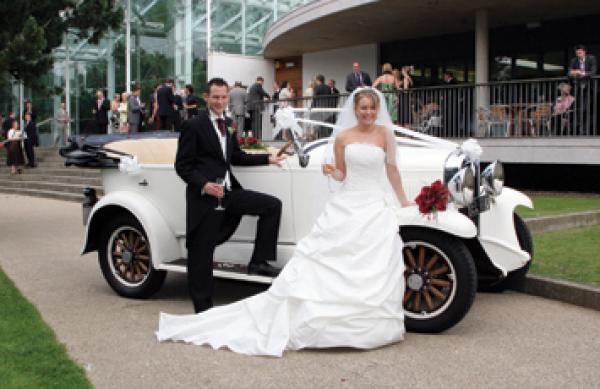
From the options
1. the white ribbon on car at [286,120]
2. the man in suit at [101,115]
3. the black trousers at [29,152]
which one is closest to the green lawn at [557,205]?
the white ribbon on car at [286,120]

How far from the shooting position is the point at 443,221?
5469 mm

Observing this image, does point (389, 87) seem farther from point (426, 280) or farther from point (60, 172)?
point (426, 280)

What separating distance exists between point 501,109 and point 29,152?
50.0 ft

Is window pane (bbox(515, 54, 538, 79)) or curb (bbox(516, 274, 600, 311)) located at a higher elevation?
window pane (bbox(515, 54, 538, 79))

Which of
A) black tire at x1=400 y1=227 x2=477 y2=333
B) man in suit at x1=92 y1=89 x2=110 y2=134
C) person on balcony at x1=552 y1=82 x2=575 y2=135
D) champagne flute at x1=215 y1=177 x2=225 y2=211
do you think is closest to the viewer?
black tire at x1=400 y1=227 x2=477 y2=333

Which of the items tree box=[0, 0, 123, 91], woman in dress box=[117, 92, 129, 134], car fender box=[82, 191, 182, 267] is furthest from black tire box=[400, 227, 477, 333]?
woman in dress box=[117, 92, 129, 134]

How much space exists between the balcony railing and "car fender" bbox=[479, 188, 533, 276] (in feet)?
27.2

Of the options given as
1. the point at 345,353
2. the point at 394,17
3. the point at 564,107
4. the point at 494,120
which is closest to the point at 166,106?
the point at 394,17

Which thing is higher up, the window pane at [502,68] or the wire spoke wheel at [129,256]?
the window pane at [502,68]

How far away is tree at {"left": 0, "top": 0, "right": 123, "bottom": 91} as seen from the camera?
12.0 m

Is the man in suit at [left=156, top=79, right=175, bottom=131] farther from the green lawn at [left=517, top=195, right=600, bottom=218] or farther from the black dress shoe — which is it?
the black dress shoe

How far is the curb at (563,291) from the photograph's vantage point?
249 inches

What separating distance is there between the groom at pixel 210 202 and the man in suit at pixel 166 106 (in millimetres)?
13825

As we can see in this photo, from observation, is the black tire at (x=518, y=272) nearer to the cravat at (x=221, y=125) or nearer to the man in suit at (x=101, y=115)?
the cravat at (x=221, y=125)
